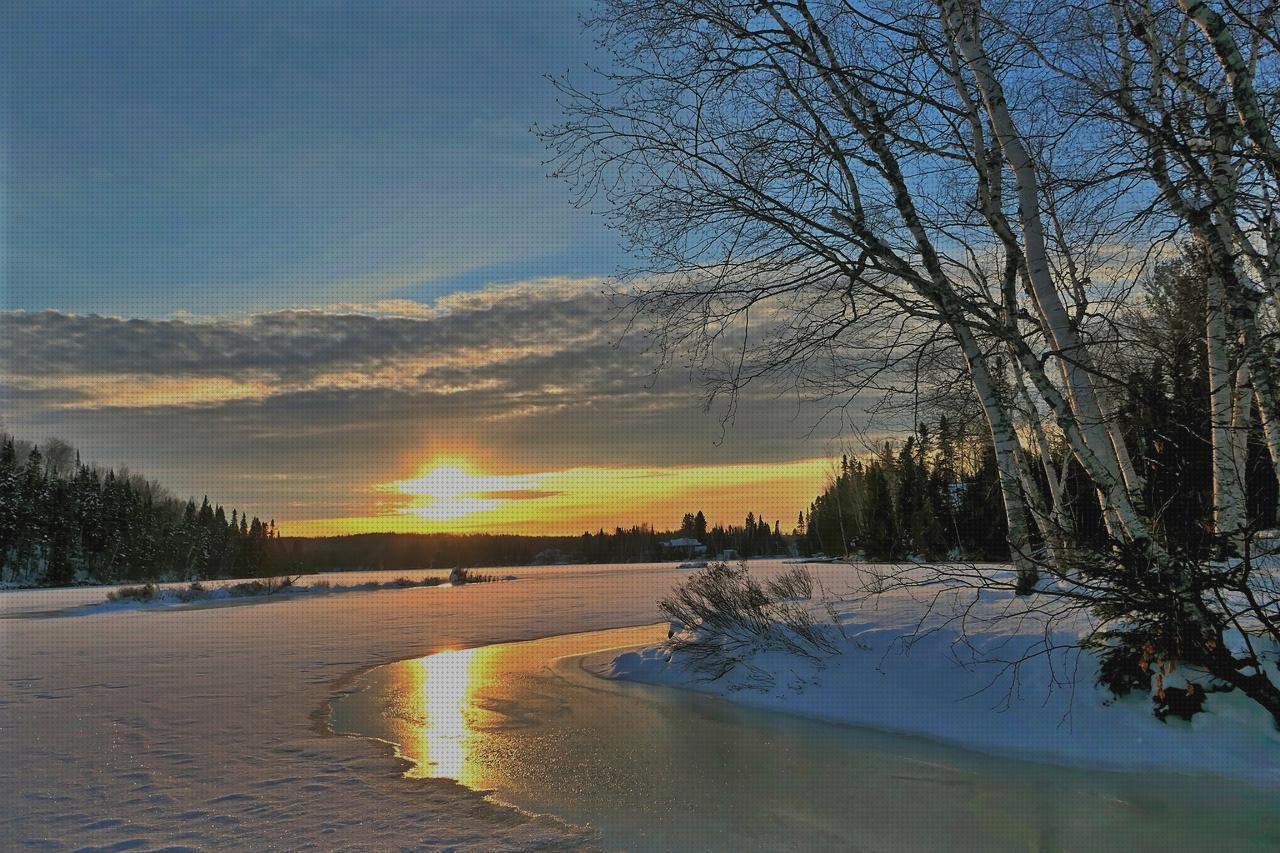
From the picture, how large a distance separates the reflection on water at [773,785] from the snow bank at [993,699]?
0.33 metres

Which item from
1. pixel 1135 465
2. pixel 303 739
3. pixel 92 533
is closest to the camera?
pixel 303 739

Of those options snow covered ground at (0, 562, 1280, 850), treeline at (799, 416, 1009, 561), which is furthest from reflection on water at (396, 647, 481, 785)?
treeline at (799, 416, 1009, 561)

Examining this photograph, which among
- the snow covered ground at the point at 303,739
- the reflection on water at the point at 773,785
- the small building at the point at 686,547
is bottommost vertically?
the small building at the point at 686,547

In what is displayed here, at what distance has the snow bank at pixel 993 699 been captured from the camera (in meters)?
6.04

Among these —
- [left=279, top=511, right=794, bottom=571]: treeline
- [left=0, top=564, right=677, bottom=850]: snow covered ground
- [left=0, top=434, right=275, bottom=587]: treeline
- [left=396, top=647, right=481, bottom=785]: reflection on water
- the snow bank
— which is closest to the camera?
[left=0, top=564, right=677, bottom=850]: snow covered ground

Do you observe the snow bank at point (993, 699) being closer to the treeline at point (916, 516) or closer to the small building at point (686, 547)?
the treeline at point (916, 516)

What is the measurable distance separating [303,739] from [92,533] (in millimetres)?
77498

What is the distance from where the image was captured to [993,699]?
23.8 ft

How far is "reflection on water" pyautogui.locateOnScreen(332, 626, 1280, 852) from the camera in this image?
4.69m

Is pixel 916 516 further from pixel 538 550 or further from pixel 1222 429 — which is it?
pixel 538 550

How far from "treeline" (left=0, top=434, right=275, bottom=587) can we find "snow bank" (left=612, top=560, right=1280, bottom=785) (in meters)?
73.0

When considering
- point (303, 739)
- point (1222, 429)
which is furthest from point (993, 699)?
point (303, 739)

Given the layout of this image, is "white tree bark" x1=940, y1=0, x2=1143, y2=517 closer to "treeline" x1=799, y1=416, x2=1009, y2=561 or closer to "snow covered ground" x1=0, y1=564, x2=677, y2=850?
"snow covered ground" x1=0, y1=564, x2=677, y2=850

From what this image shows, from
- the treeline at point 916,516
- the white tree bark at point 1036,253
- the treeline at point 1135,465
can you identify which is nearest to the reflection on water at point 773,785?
the treeline at point 1135,465
